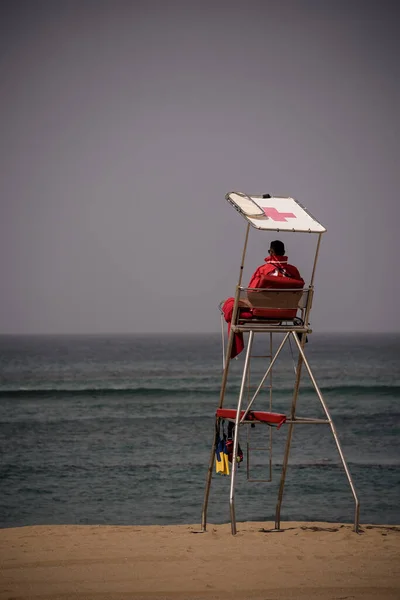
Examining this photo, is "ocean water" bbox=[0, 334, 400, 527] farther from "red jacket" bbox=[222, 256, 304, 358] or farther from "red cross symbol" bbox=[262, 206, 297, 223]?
"red cross symbol" bbox=[262, 206, 297, 223]

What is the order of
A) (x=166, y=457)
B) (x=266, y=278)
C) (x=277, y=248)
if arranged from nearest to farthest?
1. (x=266, y=278)
2. (x=277, y=248)
3. (x=166, y=457)

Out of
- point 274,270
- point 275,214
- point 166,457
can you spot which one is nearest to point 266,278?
point 274,270

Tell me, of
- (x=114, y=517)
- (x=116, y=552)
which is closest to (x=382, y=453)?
(x=114, y=517)

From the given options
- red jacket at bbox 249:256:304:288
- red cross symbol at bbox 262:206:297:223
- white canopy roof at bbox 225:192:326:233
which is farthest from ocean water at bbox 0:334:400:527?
red cross symbol at bbox 262:206:297:223

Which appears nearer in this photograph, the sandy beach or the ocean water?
the sandy beach

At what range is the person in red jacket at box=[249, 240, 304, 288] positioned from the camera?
25.1 ft

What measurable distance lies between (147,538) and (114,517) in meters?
4.82

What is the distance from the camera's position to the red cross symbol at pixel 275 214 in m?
7.60

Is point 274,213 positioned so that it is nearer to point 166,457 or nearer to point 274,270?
point 274,270

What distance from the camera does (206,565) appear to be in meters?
6.95

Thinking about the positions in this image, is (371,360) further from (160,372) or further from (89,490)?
(89,490)

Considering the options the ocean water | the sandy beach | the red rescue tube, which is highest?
the red rescue tube

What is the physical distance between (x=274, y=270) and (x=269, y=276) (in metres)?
0.20

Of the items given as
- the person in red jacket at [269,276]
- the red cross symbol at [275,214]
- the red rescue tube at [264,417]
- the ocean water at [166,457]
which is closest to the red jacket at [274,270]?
the person in red jacket at [269,276]
